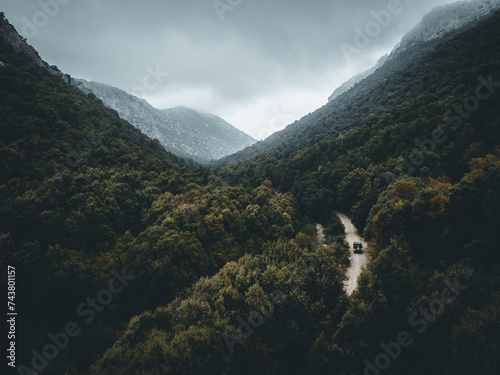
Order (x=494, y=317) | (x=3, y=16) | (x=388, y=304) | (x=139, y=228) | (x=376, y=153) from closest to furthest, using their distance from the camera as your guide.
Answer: (x=494, y=317), (x=388, y=304), (x=139, y=228), (x=376, y=153), (x=3, y=16)

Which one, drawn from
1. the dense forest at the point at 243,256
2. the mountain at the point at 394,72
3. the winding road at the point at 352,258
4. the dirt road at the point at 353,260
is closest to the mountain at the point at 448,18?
the mountain at the point at 394,72

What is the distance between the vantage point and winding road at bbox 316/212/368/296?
28889 mm

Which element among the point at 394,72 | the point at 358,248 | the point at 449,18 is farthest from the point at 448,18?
the point at 358,248

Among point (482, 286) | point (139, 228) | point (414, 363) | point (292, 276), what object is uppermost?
point (139, 228)

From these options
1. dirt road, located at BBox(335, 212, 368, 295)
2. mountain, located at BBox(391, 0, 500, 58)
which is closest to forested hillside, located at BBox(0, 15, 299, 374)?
dirt road, located at BBox(335, 212, 368, 295)

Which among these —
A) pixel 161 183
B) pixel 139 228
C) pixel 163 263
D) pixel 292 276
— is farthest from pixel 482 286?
pixel 161 183

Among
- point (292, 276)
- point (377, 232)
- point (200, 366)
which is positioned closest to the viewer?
point (200, 366)

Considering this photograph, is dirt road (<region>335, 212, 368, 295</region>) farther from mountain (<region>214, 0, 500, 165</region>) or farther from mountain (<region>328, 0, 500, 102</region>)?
mountain (<region>328, 0, 500, 102</region>)

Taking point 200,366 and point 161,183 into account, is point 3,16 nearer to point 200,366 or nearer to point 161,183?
point 161,183

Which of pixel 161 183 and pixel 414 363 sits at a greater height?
pixel 161 183

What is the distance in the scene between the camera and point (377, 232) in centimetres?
3081

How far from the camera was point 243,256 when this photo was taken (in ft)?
97.5

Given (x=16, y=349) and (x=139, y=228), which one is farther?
(x=139, y=228)

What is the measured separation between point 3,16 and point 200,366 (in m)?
96.4
